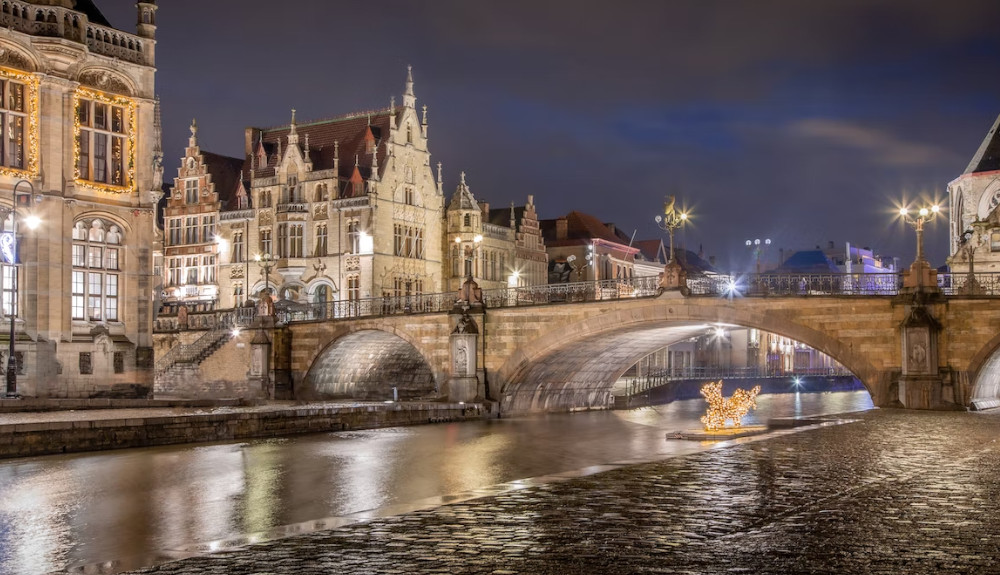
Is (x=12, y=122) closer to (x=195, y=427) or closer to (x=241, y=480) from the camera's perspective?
(x=195, y=427)

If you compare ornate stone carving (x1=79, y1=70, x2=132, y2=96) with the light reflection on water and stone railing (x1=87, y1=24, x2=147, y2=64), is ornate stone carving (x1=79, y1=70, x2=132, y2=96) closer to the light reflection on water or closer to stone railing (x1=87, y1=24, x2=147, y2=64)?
stone railing (x1=87, y1=24, x2=147, y2=64)

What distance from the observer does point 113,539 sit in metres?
14.5

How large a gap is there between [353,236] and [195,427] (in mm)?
38794

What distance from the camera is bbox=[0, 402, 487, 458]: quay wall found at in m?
25.2

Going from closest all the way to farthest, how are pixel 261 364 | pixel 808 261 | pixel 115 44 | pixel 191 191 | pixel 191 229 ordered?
1. pixel 115 44
2. pixel 261 364
3. pixel 191 229
4. pixel 191 191
5. pixel 808 261

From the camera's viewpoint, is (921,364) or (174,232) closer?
(921,364)

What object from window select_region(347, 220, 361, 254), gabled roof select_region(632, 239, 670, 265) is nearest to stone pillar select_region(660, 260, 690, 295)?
window select_region(347, 220, 361, 254)

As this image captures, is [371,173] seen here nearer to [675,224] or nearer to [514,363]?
[514,363]

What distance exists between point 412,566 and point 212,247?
64984 mm

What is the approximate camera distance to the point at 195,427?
29.3 meters

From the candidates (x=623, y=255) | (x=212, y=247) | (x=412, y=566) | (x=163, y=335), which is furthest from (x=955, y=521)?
(x=623, y=255)

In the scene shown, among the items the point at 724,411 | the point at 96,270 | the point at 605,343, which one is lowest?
the point at 724,411

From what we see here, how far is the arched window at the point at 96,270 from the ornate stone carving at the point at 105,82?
5.18 metres

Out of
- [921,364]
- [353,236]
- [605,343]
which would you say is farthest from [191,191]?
[921,364]
